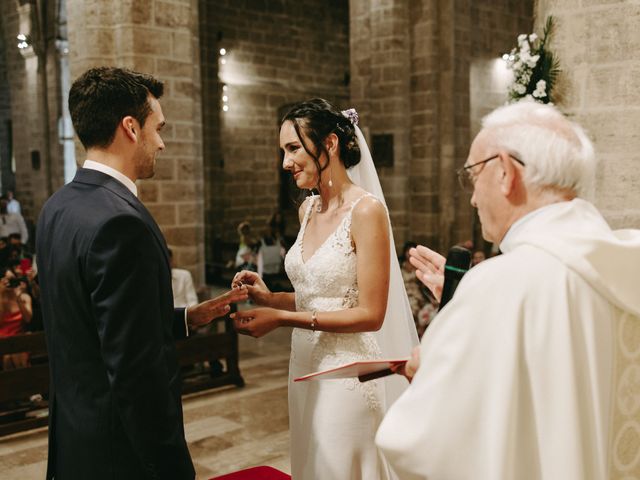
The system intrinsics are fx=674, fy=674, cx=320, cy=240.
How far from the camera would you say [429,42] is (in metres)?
9.79

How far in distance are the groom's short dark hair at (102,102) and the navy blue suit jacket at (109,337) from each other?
12cm

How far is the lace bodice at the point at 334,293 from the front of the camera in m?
2.55

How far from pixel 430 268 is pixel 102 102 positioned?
1.15 m

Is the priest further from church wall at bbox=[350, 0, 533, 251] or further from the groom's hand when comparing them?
church wall at bbox=[350, 0, 533, 251]

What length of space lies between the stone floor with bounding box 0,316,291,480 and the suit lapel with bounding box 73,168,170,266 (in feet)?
8.80

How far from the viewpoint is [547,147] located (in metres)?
1.48

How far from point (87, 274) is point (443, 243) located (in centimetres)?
870

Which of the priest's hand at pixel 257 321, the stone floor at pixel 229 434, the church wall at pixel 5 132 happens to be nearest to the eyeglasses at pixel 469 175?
the priest's hand at pixel 257 321

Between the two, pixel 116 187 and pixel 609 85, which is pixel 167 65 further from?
pixel 116 187

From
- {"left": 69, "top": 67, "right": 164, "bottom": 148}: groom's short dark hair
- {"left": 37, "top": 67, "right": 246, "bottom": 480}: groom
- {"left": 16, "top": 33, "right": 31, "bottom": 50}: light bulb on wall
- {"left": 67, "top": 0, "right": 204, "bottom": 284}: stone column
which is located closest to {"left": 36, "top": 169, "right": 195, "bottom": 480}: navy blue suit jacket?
{"left": 37, "top": 67, "right": 246, "bottom": 480}: groom

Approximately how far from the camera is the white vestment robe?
54.9 inches

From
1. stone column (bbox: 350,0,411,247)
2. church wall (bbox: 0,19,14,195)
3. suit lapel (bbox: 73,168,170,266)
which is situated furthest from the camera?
church wall (bbox: 0,19,14,195)

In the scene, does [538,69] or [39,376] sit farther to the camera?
[39,376]

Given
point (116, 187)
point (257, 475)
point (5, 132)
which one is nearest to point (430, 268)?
point (116, 187)
